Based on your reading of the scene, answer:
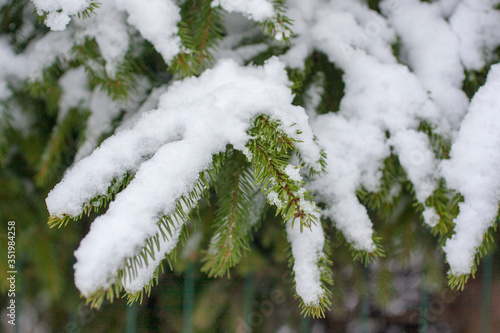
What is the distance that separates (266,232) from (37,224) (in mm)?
980

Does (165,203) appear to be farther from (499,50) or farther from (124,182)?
(499,50)

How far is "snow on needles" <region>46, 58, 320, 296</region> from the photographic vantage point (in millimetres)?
584

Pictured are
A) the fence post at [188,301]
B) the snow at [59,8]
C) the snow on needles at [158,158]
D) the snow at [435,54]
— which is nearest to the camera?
the snow on needles at [158,158]

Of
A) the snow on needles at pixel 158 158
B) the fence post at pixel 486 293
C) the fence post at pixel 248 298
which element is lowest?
the fence post at pixel 486 293

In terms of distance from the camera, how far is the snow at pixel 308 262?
2.47 ft

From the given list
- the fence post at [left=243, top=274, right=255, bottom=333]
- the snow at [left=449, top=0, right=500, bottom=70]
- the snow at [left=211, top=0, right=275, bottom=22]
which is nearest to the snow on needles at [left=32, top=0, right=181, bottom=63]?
the snow at [left=211, top=0, right=275, bottom=22]

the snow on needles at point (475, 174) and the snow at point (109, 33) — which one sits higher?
the snow at point (109, 33)

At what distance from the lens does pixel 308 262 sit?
2.65ft

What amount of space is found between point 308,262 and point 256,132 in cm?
34

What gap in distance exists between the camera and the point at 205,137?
0.76 meters

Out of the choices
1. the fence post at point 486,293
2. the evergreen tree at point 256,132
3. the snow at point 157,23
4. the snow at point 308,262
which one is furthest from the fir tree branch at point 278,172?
the fence post at point 486,293

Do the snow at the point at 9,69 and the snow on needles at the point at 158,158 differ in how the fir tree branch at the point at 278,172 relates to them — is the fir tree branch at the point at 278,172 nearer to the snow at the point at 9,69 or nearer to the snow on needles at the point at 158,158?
the snow on needles at the point at 158,158

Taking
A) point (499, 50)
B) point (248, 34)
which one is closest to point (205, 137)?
point (248, 34)

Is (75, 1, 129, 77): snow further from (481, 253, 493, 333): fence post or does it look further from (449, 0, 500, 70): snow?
(481, 253, 493, 333): fence post
